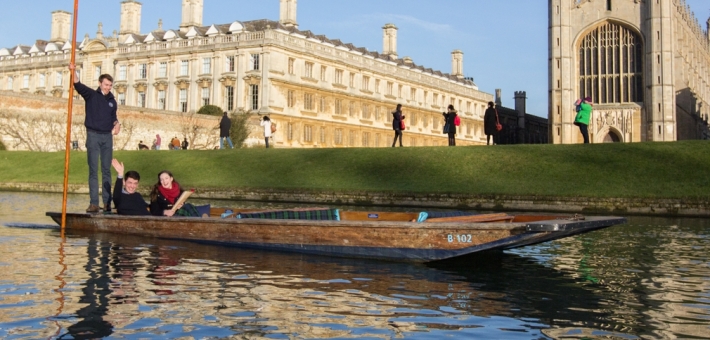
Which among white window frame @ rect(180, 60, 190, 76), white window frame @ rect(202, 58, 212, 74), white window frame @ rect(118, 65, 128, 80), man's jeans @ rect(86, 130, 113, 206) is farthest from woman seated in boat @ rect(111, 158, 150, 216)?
white window frame @ rect(118, 65, 128, 80)

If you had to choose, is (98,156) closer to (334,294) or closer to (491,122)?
(334,294)

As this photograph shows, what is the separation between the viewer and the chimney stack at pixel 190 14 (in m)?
72.4

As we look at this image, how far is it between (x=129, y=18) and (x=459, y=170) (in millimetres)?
58309

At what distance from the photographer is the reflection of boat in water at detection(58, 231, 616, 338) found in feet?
20.7

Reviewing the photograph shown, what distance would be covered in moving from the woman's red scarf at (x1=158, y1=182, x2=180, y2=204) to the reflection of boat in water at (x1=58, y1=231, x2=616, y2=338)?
4.82ft

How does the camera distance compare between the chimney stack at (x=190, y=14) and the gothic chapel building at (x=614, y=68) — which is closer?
the gothic chapel building at (x=614, y=68)

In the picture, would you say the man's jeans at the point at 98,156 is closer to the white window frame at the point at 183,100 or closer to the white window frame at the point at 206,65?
the white window frame at the point at 206,65

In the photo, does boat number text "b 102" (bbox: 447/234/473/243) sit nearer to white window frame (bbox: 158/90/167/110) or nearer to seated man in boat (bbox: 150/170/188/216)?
seated man in boat (bbox: 150/170/188/216)

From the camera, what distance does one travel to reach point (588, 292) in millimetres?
8016

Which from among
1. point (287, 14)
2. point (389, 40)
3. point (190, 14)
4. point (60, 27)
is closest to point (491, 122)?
point (287, 14)

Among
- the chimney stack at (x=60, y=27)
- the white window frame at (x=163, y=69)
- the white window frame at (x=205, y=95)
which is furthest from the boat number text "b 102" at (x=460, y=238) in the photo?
the chimney stack at (x=60, y=27)

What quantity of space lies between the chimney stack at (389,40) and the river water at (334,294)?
80.8 metres

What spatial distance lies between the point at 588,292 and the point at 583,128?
18.3m

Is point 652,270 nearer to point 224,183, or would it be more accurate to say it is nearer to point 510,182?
point 510,182
